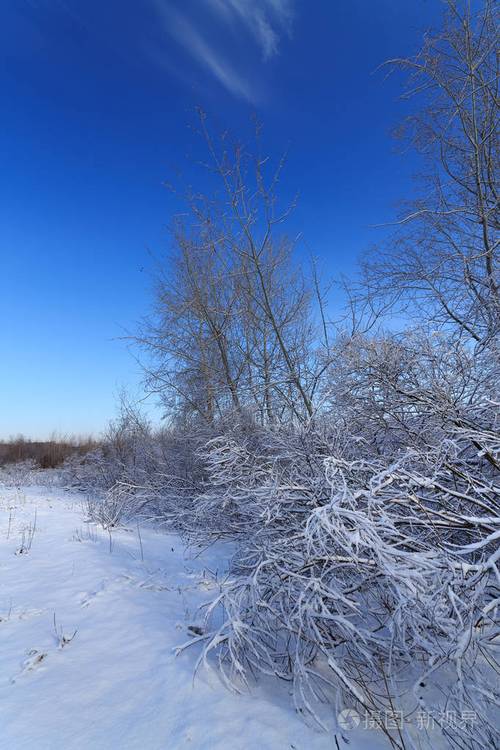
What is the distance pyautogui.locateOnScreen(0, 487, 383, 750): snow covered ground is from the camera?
6.93ft

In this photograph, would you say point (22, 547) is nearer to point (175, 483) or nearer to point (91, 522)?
point (91, 522)

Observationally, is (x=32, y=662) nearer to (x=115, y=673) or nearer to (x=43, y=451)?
(x=115, y=673)

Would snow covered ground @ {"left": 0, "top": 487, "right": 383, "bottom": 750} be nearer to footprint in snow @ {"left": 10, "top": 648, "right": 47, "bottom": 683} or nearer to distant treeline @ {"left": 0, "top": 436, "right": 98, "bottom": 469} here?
footprint in snow @ {"left": 10, "top": 648, "right": 47, "bottom": 683}

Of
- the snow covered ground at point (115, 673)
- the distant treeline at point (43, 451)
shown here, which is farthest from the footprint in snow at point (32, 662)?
the distant treeline at point (43, 451)

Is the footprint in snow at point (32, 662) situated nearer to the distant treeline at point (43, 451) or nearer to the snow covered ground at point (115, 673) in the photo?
the snow covered ground at point (115, 673)

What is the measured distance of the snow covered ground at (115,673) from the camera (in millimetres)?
2111

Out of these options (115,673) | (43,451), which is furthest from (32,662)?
(43,451)

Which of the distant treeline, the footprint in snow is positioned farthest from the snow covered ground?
the distant treeline

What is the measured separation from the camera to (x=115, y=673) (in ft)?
8.72

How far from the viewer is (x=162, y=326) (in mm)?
10203

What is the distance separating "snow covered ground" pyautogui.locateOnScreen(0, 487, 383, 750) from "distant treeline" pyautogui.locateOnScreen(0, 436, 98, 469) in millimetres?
25664

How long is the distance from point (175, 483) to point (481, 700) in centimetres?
800

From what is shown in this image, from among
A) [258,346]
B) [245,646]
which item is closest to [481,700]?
[245,646]

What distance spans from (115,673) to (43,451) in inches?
1306
